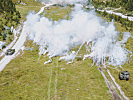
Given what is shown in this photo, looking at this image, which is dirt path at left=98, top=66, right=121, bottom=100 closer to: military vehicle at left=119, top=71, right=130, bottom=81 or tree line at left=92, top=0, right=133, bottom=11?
military vehicle at left=119, top=71, right=130, bottom=81

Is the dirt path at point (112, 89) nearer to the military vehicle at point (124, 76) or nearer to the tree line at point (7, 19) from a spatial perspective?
the military vehicle at point (124, 76)

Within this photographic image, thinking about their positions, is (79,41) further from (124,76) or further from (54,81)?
(54,81)

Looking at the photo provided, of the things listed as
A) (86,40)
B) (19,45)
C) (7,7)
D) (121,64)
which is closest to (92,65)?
(121,64)

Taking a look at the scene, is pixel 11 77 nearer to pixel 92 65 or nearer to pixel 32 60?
pixel 32 60

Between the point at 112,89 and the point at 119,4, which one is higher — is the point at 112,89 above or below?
below

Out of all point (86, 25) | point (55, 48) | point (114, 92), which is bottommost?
point (114, 92)

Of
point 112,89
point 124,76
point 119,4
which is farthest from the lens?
point 119,4

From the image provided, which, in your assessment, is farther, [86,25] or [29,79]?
[86,25]

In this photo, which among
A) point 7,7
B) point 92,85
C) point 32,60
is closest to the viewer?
point 92,85

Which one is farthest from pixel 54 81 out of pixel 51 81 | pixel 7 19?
pixel 7 19

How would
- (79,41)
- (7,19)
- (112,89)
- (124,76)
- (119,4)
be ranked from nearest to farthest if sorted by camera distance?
(112,89) → (124,76) → (79,41) → (7,19) → (119,4)
